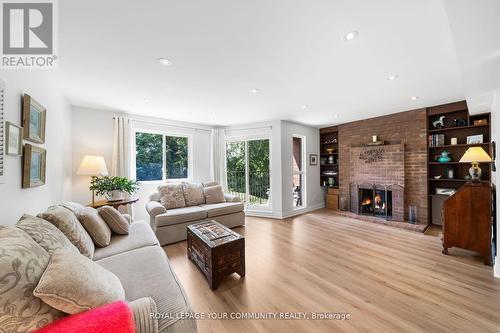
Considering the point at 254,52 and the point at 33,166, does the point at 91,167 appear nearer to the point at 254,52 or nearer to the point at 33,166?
the point at 33,166

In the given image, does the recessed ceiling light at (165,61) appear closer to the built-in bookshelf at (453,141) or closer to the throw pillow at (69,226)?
the throw pillow at (69,226)

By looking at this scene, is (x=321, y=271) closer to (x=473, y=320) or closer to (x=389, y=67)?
(x=473, y=320)

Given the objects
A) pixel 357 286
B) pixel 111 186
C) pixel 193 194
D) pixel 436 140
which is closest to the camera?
pixel 357 286

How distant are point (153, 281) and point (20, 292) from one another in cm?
70

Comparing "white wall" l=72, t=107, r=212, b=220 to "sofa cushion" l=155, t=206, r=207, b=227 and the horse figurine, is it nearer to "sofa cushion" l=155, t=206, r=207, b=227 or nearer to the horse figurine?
"sofa cushion" l=155, t=206, r=207, b=227

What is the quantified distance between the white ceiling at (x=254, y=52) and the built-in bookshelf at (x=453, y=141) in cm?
79

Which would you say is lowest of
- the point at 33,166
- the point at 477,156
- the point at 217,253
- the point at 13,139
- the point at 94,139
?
the point at 217,253

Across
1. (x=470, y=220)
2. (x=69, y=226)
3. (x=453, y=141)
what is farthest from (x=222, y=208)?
(x=453, y=141)

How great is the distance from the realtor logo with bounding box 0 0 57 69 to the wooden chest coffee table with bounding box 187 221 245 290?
221 cm

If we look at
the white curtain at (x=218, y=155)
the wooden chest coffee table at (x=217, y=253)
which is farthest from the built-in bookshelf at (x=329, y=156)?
the wooden chest coffee table at (x=217, y=253)

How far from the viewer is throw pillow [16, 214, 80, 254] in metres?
1.10

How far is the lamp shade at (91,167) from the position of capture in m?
3.07

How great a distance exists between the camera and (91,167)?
122 inches

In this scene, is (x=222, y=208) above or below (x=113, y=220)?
below
